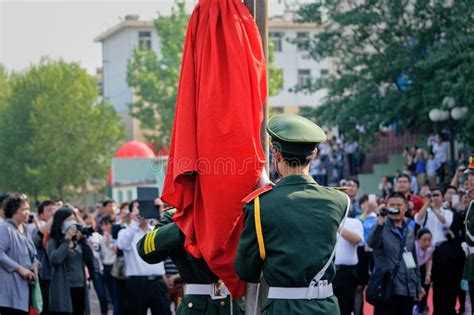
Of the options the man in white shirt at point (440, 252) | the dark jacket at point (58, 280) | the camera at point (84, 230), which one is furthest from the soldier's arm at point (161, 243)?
the man in white shirt at point (440, 252)

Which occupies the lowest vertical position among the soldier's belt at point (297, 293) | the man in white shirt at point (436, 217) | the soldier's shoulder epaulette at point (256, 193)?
the man in white shirt at point (436, 217)

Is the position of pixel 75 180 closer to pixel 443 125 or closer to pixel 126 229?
pixel 443 125

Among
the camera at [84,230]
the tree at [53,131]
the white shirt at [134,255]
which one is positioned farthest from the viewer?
the tree at [53,131]

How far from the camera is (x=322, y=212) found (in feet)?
21.1

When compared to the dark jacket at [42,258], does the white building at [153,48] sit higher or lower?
higher

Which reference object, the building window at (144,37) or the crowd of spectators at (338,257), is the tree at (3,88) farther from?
the crowd of spectators at (338,257)

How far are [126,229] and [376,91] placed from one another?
11.9m

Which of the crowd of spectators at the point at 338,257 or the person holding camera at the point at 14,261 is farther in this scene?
the person holding camera at the point at 14,261

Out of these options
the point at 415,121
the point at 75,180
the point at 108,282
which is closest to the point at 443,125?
the point at 415,121

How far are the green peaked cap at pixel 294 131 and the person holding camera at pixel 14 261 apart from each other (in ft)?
21.5

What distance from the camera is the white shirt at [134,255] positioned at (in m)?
13.9

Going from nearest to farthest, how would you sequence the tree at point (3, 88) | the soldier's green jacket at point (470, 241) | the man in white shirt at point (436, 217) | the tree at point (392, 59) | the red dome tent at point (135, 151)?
the soldier's green jacket at point (470, 241) → the man in white shirt at point (436, 217) → the tree at point (392, 59) → the red dome tent at point (135, 151) → the tree at point (3, 88)

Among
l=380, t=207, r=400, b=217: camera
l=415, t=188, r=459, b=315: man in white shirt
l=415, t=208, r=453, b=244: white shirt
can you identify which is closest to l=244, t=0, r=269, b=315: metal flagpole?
l=380, t=207, r=400, b=217: camera

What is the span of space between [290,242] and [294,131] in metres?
0.70
